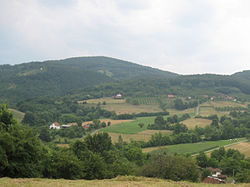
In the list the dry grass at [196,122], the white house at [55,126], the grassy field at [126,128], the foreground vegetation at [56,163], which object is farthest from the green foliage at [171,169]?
the white house at [55,126]

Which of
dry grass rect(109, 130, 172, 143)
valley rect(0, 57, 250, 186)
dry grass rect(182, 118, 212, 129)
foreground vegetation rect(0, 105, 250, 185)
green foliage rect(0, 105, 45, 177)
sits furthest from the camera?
dry grass rect(182, 118, 212, 129)

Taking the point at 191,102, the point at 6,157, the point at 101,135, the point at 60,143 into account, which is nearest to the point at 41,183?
the point at 6,157

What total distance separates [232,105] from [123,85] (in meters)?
79.1

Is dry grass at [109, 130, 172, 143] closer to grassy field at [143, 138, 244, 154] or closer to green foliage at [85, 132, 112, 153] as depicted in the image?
grassy field at [143, 138, 244, 154]

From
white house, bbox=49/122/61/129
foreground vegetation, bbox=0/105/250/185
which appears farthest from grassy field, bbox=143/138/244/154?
white house, bbox=49/122/61/129

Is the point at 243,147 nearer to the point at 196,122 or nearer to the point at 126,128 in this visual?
the point at 196,122

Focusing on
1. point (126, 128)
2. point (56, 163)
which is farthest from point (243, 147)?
point (56, 163)

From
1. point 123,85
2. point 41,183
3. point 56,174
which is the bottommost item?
point 56,174

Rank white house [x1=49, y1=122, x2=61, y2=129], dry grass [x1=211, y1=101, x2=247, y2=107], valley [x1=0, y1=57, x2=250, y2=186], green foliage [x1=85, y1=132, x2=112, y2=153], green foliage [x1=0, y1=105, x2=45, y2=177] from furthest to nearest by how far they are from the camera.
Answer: dry grass [x1=211, y1=101, x2=247, y2=107] → white house [x1=49, y1=122, x2=61, y2=129] → green foliage [x1=85, y1=132, x2=112, y2=153] → valley [x1=0, y1=57, x2=250, y2=186] → green foliage [x1=0, y1=105, x2=45, y2=177]

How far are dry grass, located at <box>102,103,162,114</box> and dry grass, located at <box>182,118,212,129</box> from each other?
85.2 ft

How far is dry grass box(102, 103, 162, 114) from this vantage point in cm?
12266

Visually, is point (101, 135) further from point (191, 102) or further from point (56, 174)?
point (191, 102)

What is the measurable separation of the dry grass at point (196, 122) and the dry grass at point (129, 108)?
85.2 ft

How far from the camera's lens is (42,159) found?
28.8 meters
